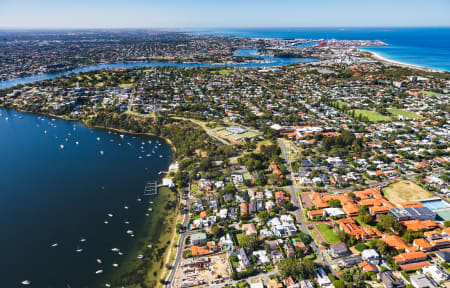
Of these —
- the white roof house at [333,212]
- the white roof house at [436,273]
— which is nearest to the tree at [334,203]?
the white roof house at [333,212]

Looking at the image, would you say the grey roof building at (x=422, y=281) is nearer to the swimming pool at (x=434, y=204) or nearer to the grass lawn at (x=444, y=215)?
the grass lawn at (x=444, y=215)

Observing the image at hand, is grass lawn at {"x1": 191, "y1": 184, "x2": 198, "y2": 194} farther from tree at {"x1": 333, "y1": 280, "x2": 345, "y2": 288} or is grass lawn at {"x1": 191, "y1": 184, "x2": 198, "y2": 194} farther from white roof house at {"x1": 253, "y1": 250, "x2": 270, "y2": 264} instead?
tree at {"x1": 333, "y1": 280, "x2": 345, "y2": 288}

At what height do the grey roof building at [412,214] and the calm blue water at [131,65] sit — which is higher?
the calm blue water at [131,65]

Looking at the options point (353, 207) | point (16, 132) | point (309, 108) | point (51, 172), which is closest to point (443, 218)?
point (353, 207)

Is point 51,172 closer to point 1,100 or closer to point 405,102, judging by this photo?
point 1,100

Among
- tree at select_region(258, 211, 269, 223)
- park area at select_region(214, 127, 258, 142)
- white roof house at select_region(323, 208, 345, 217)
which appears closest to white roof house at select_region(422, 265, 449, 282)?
white roof house at select_region(323, 208, 345, 217)

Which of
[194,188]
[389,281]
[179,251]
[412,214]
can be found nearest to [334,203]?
[412,214]
